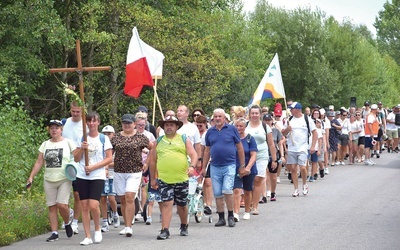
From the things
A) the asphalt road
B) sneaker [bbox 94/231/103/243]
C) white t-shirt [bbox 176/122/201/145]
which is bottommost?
the asphalt road

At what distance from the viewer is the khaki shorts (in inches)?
511

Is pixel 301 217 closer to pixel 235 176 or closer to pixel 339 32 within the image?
pixel 235 176

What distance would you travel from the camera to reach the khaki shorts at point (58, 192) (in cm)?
1298

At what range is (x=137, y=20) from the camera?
99.0 ft

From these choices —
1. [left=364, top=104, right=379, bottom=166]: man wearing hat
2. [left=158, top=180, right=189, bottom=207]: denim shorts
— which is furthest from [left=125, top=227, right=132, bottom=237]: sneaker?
[left=364, top=104, right=379, bottom=166]: man wearing hat

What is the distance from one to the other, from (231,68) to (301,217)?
17832 mm

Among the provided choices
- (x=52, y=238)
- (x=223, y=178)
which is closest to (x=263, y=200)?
(x=223, y=178)

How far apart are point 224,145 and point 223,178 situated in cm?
50

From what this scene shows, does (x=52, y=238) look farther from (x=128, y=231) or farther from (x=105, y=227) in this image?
(x=105, y=227)

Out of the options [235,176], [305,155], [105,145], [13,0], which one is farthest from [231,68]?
[105,145]

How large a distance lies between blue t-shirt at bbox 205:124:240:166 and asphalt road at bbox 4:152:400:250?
1.00 m

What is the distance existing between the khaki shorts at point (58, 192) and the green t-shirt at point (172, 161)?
1283 mm

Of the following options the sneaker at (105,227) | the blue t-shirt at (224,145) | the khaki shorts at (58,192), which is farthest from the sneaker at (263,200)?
the khaki shorts at (58,192)

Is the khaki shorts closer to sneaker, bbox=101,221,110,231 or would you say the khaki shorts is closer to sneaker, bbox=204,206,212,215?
sneaker, bbox=101,221,110,231
